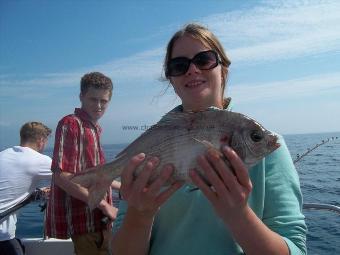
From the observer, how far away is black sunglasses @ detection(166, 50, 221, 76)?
3111 millimetres

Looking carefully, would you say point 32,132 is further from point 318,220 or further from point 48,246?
point 318,220

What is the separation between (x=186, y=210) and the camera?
2754 mm

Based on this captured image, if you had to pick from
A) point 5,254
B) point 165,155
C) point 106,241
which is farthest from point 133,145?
point 5,254

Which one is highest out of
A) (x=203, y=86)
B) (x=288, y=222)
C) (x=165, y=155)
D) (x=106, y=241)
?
(x=203, y=86)

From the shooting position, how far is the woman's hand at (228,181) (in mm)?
2369

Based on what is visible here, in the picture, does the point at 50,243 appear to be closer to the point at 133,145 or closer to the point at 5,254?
the point at 5,254

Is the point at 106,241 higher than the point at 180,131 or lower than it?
lower

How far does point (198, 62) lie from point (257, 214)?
51.7 inches

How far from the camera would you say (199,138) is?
2572 millimetres

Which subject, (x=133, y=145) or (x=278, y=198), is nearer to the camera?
(x=278, y=198)

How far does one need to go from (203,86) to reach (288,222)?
1263 millimetres

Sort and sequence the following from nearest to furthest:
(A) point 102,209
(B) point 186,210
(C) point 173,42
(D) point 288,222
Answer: (D) point 288,222 < (B) point 186,210 < (C) point 173,42 < (A) point 102,209

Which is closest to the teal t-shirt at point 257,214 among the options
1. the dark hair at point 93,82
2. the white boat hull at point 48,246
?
the dark hair at point 93,82

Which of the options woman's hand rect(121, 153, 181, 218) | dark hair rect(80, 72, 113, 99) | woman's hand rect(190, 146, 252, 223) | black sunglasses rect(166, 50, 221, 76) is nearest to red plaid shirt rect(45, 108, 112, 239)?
dark hair rect(80, 72, 113, 99)
